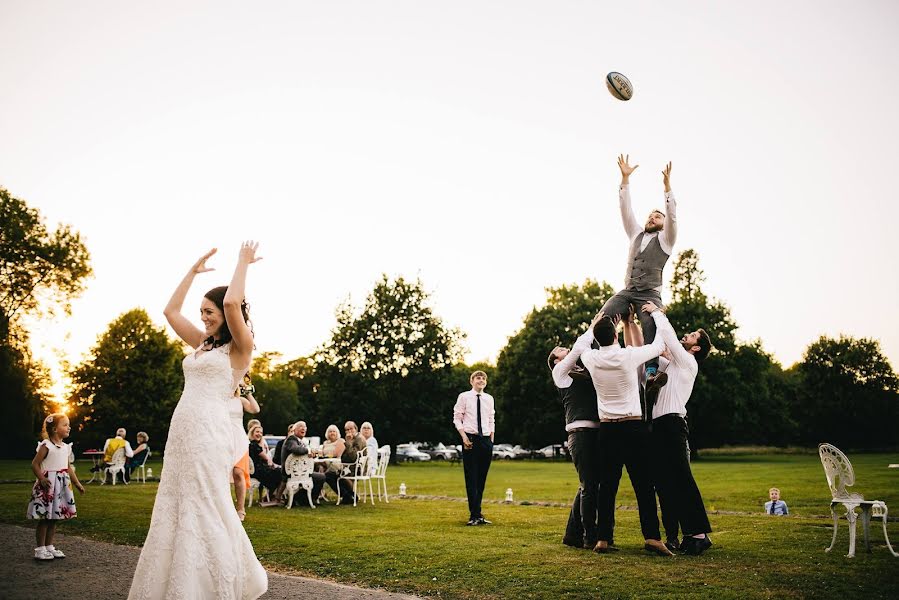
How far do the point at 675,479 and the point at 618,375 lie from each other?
146 cm

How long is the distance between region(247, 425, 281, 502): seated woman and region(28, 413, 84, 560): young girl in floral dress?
674 centimetres

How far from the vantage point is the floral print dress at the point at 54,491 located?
7.52 m

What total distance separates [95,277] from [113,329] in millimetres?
8601

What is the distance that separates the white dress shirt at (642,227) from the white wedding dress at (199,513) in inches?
223

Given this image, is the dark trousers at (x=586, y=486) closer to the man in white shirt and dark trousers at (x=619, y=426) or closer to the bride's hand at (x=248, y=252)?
the man in white shirt and dark trousers at (x=619, y=426)

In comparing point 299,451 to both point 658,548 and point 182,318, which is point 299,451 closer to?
point 658,548

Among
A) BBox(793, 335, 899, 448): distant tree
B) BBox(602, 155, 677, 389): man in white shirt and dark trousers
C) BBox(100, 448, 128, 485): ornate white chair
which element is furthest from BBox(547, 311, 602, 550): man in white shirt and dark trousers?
BBox(793, 335, 899, 448): distant tree

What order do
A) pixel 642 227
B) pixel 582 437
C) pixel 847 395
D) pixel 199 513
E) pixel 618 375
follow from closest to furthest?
pixel 199 513
pixel 618 375
pixel 582 437
pixel 642 227
pixel 847 395

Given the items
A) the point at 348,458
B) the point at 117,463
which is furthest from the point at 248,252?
the point at 117,463

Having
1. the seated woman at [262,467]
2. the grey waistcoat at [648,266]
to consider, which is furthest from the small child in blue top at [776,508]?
the seated woman at [262,467]

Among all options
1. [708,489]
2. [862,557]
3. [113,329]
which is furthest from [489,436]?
[113,329]

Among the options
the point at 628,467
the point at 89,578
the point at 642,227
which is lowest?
the point at 89,578

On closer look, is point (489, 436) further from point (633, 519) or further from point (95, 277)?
point (95, 277)

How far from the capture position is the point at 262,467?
48.9 ft
